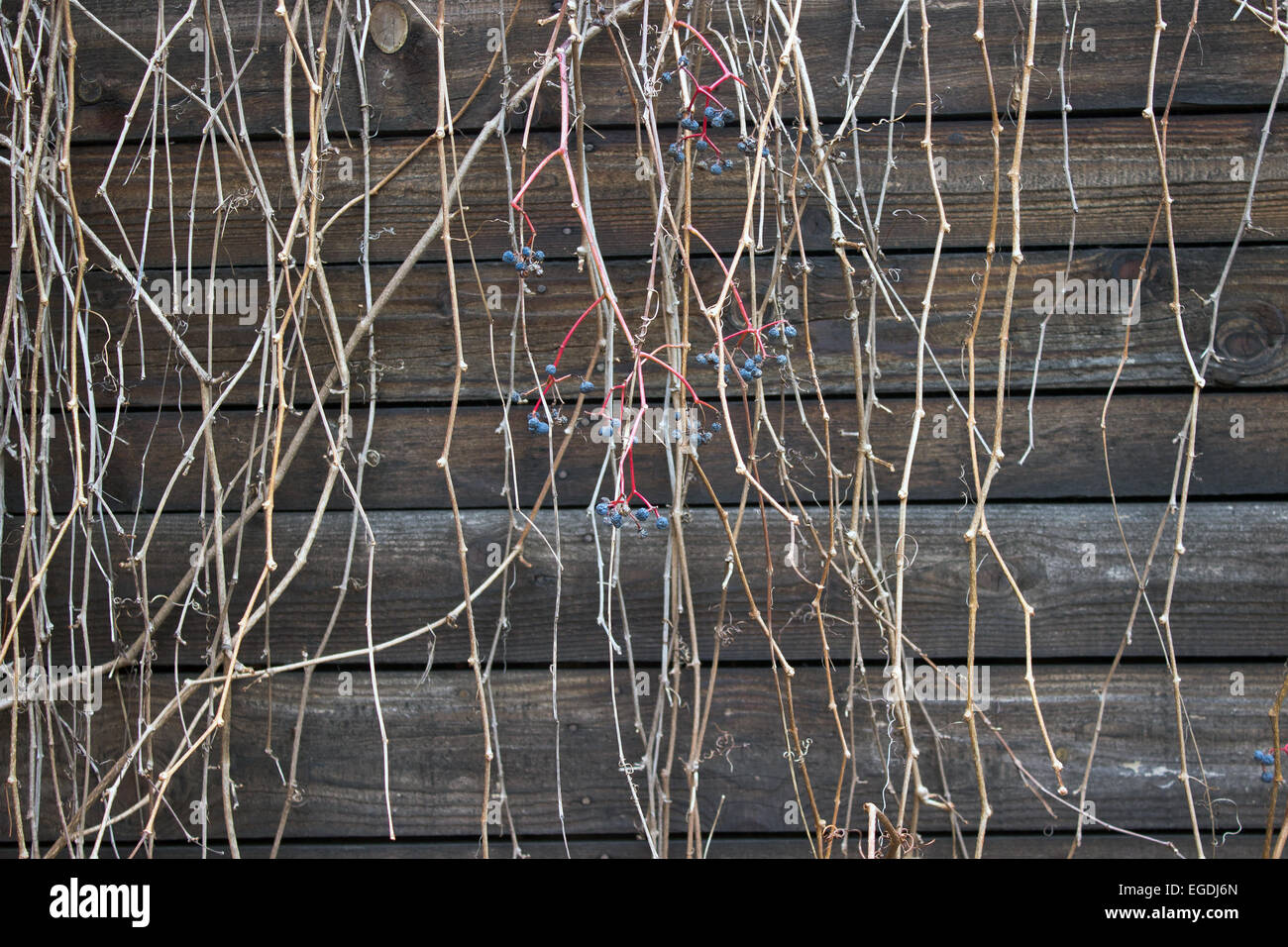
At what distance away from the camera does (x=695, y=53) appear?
1.69 metres

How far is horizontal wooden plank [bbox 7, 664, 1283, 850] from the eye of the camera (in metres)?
1.72

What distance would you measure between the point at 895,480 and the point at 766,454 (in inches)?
9.2

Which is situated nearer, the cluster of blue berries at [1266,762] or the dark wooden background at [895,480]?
the cluster of blue berries at [1266,762]

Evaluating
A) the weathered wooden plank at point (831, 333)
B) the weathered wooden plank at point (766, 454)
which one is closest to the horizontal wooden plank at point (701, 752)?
the weathered wooden plank at point (766, 454)

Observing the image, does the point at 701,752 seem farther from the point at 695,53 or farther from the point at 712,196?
the point at 695,53

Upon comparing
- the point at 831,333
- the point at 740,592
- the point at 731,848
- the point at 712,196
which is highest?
the point at 712,196

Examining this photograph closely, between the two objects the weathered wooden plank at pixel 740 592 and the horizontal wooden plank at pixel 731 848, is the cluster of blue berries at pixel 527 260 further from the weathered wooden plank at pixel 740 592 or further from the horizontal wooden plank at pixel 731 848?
the horizontal wooden plank at pixel 731 848

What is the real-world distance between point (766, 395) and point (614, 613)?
475mm

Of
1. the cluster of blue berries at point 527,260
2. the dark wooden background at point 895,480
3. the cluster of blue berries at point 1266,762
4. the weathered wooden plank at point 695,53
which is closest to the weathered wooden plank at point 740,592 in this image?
the dark wooden background at point 895,480

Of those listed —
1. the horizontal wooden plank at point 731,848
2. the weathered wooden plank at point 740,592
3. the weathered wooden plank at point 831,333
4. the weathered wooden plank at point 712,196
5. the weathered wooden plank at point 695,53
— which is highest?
the weathered wooden plank at point 695,53

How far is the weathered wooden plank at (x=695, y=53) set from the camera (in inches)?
68.4

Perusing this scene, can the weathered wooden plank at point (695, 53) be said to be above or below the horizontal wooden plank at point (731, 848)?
above

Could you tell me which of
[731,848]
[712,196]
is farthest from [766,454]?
[731,848]

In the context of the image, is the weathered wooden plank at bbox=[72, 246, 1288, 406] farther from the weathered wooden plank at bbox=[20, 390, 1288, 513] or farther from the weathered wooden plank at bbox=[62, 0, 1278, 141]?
the weathered wooden plank at bbox=[62, 0, 1278, 141]
